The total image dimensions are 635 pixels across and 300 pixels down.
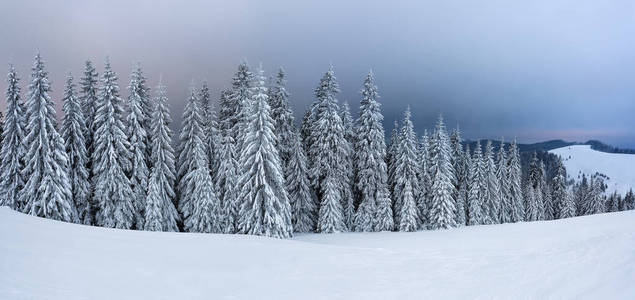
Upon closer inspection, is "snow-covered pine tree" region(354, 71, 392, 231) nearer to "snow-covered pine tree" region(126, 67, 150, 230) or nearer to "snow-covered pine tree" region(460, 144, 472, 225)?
"snow-covered pine tree" region(460, 144, 472, 225)

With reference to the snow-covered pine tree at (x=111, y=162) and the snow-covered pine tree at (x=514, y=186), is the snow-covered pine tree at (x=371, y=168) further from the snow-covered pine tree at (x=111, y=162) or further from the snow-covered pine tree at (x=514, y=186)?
the snow-covered pine tree at (x=514, y=186)

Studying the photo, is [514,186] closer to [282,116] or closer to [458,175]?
[458,175]

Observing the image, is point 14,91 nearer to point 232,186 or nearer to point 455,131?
point 232,186

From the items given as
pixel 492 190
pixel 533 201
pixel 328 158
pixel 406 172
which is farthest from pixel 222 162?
pixel 533 201

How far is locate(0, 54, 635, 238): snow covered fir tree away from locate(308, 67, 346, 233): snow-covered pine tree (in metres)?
0.12

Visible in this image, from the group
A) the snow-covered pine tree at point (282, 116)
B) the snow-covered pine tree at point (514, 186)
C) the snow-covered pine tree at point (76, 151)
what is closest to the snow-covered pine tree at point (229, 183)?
the snow-covered pine tree at point (282, 116)

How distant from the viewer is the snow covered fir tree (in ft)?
97.0

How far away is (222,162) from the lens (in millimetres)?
33812

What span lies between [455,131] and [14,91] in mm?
48591

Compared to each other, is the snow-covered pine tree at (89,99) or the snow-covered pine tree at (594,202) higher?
the snow-covered pine tree at (89,99)

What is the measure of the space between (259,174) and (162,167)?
1012cm

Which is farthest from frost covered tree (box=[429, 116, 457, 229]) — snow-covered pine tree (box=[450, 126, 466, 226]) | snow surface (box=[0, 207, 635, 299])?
snow surface (box=[0, 207, 635, 299])

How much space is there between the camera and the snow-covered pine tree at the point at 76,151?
30969 millimetres

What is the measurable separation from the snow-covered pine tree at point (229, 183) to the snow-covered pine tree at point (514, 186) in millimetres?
42288
